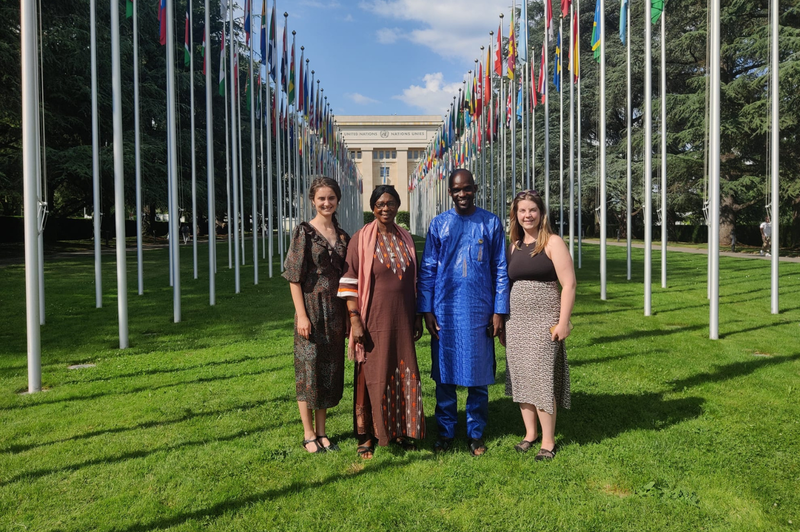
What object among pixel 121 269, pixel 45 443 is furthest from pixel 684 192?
pixel 45 443

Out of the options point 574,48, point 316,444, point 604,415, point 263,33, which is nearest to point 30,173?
point 316,444

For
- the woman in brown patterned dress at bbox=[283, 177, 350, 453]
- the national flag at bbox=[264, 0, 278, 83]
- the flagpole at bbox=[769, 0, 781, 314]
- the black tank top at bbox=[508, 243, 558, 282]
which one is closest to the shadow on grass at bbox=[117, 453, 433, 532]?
the woman in brown patterned dress at bbox=[283, 177, 350, 453]

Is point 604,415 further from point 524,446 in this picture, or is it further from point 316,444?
point 316,444

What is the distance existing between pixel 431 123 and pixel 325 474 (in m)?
86.1

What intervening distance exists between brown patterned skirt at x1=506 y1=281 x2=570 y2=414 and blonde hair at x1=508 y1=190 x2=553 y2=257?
0.25 m

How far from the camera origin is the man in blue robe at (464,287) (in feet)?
12.9

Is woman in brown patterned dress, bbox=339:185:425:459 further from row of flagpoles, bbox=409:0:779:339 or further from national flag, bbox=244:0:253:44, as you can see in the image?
national flag, bbox=244:0:253:44

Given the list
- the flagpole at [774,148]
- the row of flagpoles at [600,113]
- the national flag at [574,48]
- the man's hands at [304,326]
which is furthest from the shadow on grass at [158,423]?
the national flag at [574,48]

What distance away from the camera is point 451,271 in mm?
3951

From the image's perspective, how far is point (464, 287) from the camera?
393 cm

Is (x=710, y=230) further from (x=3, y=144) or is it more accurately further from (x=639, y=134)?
(x=3, y=144)

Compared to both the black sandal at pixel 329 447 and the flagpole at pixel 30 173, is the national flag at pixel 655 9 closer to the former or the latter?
the flagpole at pixel 30 173

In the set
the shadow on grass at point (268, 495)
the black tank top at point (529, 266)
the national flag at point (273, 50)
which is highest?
the national flag at point (273, 50)

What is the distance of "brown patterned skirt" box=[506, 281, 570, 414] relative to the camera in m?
3.85
